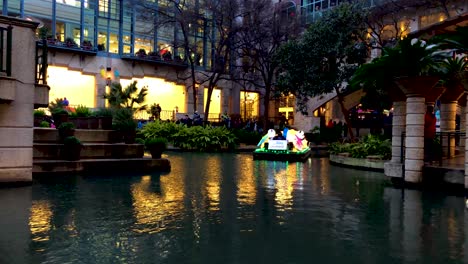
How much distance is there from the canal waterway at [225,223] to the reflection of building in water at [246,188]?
25 millimetres

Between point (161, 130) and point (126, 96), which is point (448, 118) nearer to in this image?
point (161, 130)

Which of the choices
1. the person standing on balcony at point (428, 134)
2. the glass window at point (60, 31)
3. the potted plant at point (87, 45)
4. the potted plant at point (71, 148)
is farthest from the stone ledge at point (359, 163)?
the glass window at point (60, 31)

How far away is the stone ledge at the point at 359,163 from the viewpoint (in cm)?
1756

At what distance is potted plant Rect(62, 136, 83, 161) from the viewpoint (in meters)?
13.7

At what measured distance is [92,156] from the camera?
15.1m

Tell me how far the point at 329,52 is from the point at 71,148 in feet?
61.6

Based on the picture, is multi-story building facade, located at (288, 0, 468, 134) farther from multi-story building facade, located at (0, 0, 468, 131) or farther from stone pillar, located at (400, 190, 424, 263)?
stone pillar, located at (400, 190, 424, 263)

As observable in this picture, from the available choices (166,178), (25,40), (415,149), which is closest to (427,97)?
(415,149)

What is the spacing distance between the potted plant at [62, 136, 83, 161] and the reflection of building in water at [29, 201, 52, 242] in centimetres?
509

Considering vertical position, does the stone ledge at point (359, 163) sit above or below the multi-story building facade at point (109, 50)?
below

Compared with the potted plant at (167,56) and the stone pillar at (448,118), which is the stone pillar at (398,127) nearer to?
the stone pillar at (448,118)

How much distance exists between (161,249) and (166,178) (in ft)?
25.5

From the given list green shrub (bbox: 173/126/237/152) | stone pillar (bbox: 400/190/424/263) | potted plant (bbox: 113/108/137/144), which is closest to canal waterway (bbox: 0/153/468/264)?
stone pillar (bbox: 400/190/424/263)

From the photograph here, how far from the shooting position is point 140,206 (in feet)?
28.4
